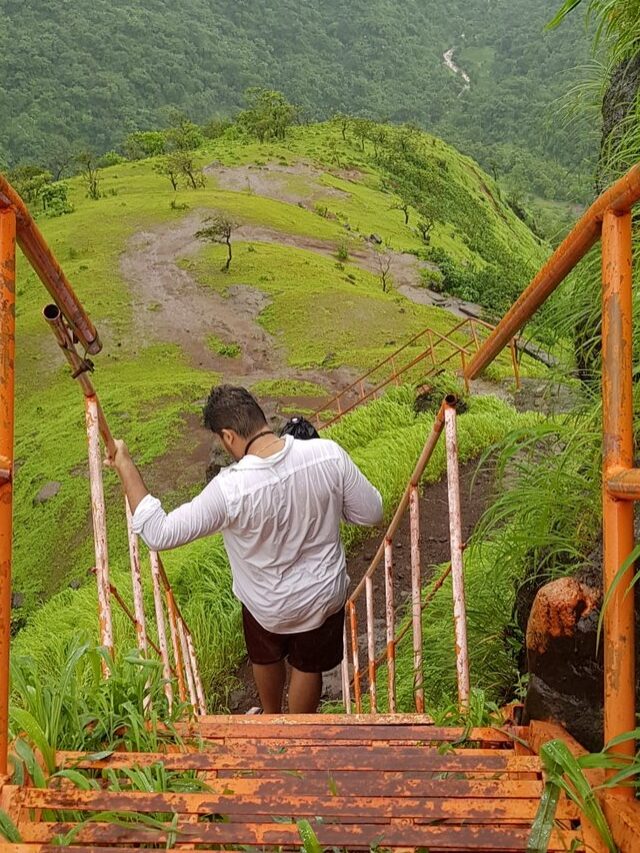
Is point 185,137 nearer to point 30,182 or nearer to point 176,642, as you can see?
point 30,182

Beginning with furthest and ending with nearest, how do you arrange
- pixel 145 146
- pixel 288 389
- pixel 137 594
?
pixel 145 146 → pixel 288 389 → pixel 137 594

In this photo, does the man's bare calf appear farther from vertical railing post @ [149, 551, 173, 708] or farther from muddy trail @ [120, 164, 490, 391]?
muddy trail @ [120, 164, 490, 391]

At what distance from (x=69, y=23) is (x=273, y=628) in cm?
11528

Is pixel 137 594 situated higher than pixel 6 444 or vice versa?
pixel 6 444

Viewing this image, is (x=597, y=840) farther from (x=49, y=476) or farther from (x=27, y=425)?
(x=27, y=425)

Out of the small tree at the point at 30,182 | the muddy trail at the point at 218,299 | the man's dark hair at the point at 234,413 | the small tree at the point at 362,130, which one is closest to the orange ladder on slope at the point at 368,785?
the man's dark hair at the point at 234,413

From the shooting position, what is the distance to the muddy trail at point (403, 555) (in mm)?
5145

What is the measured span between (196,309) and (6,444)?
73.3 feet

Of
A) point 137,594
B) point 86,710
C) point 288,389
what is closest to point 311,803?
point 86,710

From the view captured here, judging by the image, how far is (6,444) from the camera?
135 cm

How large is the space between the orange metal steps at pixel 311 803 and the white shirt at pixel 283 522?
74 cm

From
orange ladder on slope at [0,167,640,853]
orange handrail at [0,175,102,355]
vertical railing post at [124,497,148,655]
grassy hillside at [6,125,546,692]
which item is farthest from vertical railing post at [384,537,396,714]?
grassy hillside at [6,125,546,692]

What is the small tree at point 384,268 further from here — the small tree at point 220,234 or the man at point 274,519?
the man at point 274,519

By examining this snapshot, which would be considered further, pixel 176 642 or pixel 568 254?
pixel 176 642
